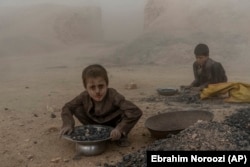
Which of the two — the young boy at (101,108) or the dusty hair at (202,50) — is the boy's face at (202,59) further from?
the young boy at (101,108)

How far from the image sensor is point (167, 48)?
53.7 ft

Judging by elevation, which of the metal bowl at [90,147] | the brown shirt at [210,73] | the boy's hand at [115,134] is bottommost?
the metal bowl at [90,147]

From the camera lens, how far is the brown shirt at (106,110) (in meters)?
5.05

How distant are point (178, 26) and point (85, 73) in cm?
1429

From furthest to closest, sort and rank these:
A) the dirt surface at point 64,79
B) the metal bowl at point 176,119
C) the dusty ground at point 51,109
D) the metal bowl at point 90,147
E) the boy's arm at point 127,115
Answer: the metal bowl at point 176,119
the dirt surface at point 64,79
the boy's arm at point 127,115
the dusty ground at point 51,109
the metal bowl at point 90,147

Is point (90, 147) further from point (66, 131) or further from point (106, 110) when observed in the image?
point (106, 110)

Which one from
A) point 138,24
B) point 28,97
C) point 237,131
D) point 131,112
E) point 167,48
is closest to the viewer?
point 237,131

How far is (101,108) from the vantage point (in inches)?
206

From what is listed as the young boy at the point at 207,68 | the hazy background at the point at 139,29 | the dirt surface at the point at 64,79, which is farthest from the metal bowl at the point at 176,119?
the hazy background at the point at 139,29

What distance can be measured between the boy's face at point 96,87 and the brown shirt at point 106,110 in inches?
5.2

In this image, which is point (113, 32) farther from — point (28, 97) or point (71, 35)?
point (28, 97)

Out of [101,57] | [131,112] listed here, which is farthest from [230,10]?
[131,112]

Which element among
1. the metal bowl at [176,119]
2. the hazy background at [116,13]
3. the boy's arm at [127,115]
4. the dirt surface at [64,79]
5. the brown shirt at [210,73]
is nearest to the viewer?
the boy's arm at [127,115]

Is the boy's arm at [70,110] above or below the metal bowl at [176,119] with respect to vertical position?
Result: above
